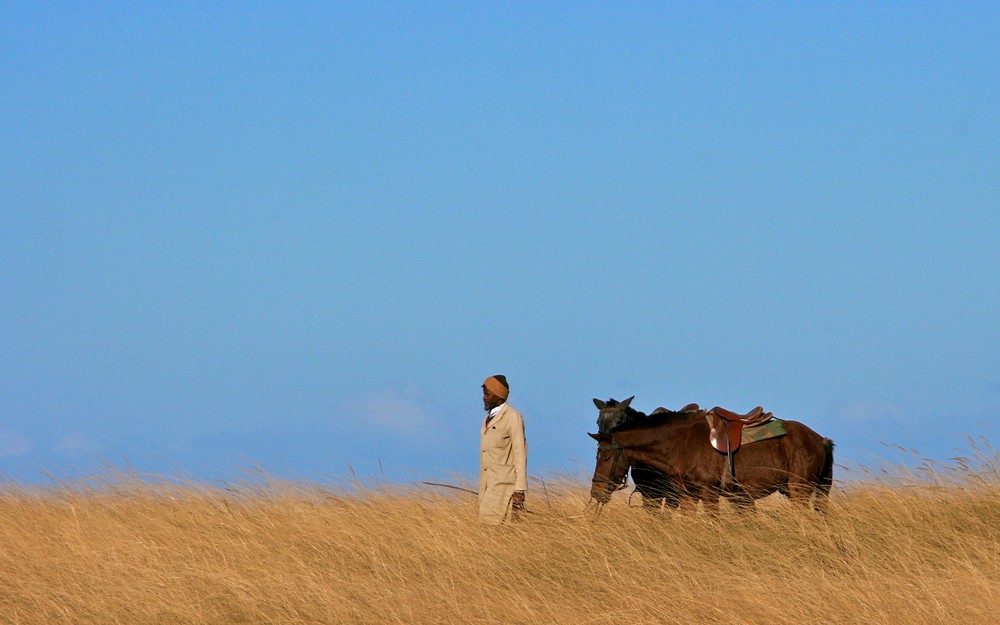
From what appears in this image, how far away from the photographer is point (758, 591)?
8125mm

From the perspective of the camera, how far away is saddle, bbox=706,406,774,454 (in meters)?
11.1

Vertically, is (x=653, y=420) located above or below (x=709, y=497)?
above

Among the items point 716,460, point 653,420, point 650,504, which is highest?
point 653,420

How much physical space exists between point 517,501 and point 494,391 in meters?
1.03

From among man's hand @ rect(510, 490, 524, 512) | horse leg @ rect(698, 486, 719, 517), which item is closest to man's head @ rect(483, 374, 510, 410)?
man's hand @ rect(510, 490, 524, 512)

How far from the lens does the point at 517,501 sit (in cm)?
1021

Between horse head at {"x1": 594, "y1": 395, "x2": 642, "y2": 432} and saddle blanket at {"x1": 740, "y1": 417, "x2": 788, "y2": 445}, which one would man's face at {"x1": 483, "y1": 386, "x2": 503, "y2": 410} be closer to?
horse head at {"x1": 594, "y1": 395, "x2": 642, "y2": 432}

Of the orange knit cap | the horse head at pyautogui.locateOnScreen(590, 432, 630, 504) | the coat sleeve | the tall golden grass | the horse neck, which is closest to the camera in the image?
the tall golden grass

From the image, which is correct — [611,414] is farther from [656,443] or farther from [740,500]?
[740,500]

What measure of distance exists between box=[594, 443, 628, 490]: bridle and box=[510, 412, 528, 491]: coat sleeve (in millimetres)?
909

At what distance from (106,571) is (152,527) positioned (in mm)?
2174

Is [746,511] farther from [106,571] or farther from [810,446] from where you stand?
[106,571]

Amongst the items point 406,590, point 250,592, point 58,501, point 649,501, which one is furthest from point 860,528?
point 58,501

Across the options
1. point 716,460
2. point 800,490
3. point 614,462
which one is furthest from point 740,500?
point 614,462
